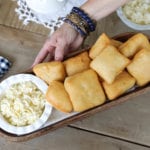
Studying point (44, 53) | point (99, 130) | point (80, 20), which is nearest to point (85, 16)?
point (80, 20)

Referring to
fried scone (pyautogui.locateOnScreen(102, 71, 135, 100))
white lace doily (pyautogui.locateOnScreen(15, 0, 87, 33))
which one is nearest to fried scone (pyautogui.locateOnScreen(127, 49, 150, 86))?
fried scone (pyautogui.locateOnScreen(102, 71, 135, 100))

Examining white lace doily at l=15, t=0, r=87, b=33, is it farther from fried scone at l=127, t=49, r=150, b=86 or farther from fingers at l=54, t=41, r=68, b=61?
fried scone at l=127, t=49, r=150, b=86

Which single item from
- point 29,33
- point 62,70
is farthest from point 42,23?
point 62,70

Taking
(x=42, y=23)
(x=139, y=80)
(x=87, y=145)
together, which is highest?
(x=42, y=23)

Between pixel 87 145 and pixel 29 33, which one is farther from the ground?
pixel 29 33

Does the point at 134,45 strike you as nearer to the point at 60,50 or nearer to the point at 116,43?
the point at 116,43

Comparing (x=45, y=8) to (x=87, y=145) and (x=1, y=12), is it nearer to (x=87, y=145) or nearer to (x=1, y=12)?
(x=1, y=12)

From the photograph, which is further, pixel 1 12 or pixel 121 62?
pixel 1 12
